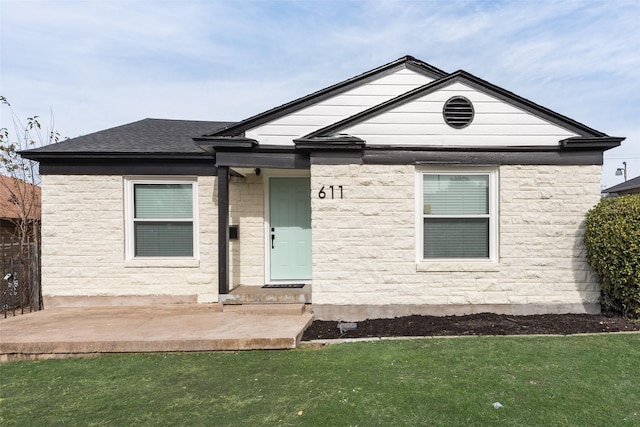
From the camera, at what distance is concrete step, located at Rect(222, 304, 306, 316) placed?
6.25 meters

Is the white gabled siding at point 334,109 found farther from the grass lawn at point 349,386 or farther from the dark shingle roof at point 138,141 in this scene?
the grass lawn at point 349,386

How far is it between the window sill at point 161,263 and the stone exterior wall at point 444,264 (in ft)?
9.46

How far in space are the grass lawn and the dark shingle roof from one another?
4211 millimetres

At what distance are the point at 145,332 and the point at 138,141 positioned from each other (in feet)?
14.5

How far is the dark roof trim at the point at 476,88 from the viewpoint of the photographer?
20.9ft

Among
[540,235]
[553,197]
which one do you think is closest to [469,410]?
[540,235]

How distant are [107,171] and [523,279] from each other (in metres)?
8.17

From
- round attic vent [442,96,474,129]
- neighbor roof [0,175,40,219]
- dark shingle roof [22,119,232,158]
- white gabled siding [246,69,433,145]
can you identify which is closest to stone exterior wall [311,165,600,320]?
white gabled siding [246,69,433,145]

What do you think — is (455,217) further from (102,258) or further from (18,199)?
(18,199)

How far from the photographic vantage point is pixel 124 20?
8211 millimetres

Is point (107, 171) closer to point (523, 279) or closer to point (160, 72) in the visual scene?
point (160, 72)

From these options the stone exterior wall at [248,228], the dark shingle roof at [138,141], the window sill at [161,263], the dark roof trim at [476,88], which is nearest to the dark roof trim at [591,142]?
the dark roof trim at [476,88]

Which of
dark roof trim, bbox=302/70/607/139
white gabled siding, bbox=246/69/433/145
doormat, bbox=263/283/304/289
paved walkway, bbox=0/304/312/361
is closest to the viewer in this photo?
paved walkway, bbox=0/304/312/361

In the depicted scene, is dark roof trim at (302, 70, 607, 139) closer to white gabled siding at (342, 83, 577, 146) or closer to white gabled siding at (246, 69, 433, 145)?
white gabled siding at (342, 83, 577, 146)
